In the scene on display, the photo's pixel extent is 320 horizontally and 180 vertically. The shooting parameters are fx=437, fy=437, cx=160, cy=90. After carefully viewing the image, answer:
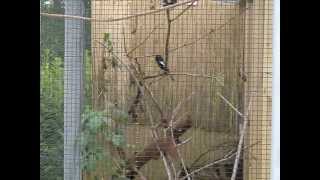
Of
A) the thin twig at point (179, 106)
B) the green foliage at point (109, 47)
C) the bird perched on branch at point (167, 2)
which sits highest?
the bird perched on branch at point (167, 2)

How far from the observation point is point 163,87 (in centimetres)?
99

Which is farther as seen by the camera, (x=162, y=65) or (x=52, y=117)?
(x=162, y=65)

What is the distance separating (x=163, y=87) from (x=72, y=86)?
203mm

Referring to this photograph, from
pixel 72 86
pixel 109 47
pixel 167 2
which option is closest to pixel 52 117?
pixel 72 86

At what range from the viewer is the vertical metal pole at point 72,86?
93cm

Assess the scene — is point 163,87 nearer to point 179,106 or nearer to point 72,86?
point 179,106

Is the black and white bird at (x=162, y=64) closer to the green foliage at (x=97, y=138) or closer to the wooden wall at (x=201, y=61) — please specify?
the wooden wall at (x=201, y=61)

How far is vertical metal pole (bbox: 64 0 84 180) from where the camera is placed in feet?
3.07

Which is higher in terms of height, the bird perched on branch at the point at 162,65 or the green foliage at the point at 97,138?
the bird perched on branch at the point at 162,65

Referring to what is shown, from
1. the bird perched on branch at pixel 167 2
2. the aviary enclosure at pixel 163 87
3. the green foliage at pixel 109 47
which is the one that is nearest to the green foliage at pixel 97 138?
the aviary enclosure at pixel 163 87
